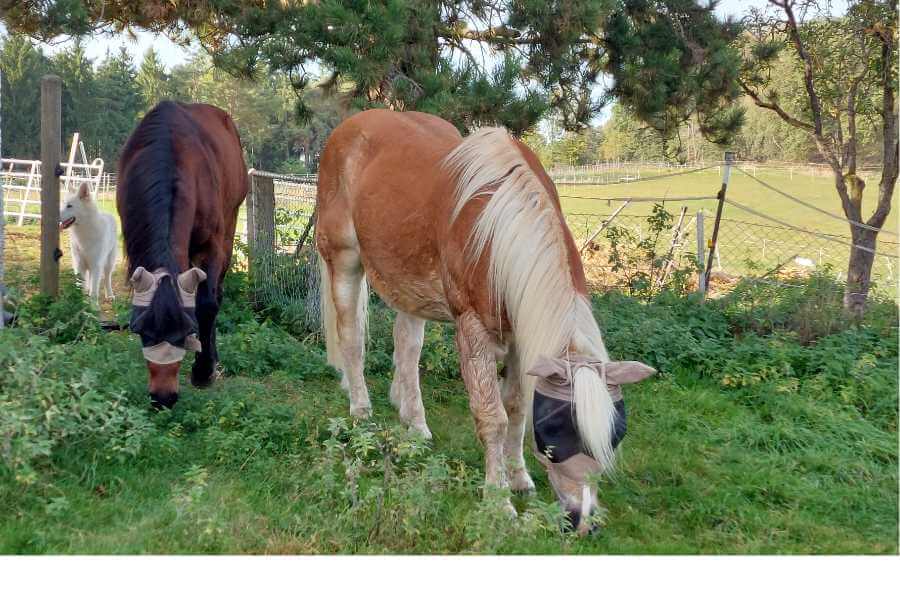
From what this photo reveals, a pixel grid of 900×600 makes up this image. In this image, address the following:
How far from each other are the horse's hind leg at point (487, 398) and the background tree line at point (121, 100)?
4358 millimetres

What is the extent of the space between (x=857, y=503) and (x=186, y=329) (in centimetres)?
344

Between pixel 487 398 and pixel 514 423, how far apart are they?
0.36 meters

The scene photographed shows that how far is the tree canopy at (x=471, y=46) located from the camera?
5.26m

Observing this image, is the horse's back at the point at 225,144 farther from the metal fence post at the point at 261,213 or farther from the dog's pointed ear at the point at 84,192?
the dog's pointed ear at the point at 84,192

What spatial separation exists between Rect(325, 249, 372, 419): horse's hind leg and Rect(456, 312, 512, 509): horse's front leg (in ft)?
4.71

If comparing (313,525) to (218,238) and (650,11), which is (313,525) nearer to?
(218,238)

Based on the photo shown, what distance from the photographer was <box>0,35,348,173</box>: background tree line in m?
8.06

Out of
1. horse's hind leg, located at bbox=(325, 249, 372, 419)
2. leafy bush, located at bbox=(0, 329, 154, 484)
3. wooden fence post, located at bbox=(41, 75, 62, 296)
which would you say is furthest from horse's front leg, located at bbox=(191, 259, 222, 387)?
wooden fence post, located at bbox=(41, 75, 62, 296)

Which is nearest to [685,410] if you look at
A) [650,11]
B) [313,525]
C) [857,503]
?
[857,503]

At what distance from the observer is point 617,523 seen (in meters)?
3.13

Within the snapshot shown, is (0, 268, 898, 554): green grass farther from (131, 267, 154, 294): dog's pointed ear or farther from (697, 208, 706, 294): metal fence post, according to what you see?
(697, 208, 706, 294): metal fence post

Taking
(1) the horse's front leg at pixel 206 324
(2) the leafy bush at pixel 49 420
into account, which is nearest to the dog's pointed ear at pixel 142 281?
(2) the leafy bush at pixel 49 420

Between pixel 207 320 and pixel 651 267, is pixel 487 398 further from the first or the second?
pixel 651 267

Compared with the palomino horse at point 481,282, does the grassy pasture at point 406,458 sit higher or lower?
lower
